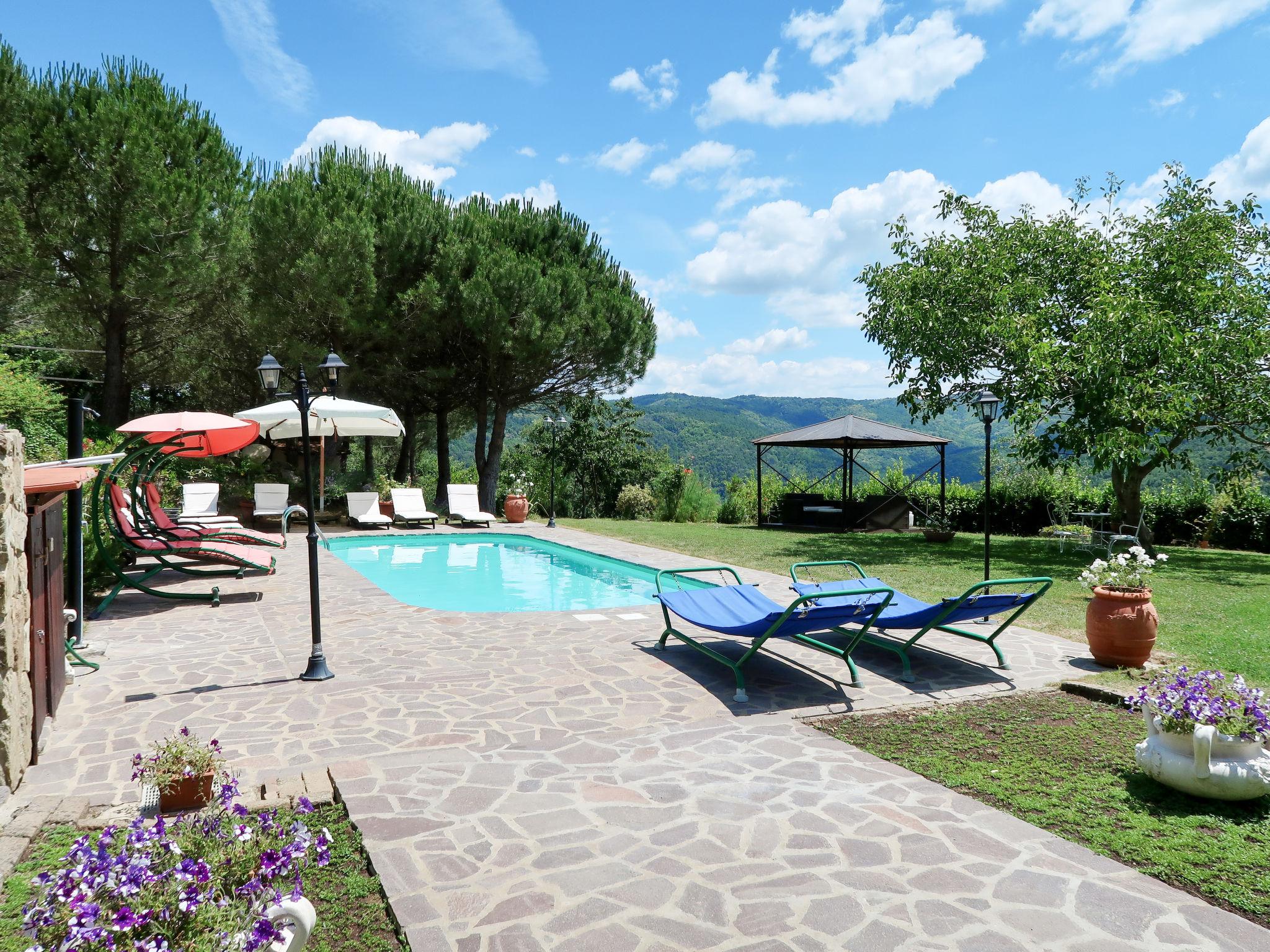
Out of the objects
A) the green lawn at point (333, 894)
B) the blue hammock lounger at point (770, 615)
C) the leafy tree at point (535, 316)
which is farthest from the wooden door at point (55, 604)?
the leafy tree at point (535, 316)

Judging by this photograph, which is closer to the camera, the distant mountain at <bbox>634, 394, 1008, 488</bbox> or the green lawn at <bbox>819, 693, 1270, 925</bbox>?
the green lawn at <bbox>819, 693, 1270, 925</bbox>

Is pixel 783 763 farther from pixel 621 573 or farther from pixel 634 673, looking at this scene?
pixel 621 573

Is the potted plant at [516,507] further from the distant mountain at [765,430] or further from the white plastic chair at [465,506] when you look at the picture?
the distant mountain at [765,430]

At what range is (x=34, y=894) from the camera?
2449 mm

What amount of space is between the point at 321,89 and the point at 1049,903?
11.1 m

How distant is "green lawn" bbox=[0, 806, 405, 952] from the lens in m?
2.24

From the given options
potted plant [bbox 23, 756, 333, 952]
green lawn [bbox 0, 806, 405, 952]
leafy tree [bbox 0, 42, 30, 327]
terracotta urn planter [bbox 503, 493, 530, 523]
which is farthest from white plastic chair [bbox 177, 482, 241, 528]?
potted plant [bbox 23, 756, 333, 952]

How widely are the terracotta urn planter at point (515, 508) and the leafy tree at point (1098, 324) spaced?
8270 millimetres

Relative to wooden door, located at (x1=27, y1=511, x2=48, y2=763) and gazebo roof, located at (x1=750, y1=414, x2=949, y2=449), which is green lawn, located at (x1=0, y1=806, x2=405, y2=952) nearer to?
wooden door, located at (x1=27, y1=511, x2=48, y2=763)

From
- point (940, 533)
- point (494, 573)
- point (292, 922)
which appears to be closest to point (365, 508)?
point (494, 573)

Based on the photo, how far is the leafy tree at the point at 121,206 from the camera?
42.6ft

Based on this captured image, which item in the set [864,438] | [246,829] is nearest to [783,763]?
[246,829]

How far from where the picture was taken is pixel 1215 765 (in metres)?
3.12

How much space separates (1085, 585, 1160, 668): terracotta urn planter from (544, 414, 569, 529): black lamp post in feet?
35.4
